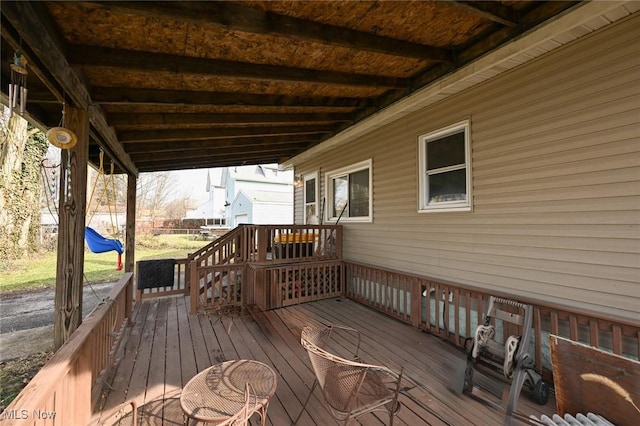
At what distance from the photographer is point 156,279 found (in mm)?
5461

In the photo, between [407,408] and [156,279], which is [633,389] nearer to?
[407,408]

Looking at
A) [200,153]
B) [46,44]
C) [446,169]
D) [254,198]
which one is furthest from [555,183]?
[254,198]

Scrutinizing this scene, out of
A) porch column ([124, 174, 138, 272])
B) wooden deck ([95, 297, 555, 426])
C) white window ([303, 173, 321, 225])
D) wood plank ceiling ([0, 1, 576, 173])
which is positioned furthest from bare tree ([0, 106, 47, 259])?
white window ([303, 173, 321, 225])

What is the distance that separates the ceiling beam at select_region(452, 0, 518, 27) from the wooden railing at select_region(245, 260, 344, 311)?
430cm

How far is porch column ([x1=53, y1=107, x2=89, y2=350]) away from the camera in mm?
2484

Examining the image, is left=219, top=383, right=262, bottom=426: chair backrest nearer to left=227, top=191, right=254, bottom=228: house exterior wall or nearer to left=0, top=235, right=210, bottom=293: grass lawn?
left=0, top=235, right=210, bottom=293: grass lawn

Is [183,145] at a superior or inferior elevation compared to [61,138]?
superior

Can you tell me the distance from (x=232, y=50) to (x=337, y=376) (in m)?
2.89

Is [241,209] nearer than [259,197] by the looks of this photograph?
No


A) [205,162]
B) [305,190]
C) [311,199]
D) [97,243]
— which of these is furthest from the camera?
[305,190]

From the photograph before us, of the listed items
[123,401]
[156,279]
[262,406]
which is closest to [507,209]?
[262,406]

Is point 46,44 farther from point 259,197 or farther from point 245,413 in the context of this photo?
point 259,197

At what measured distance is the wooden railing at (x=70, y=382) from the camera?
1.24 m

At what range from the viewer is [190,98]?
3400 millimetres
